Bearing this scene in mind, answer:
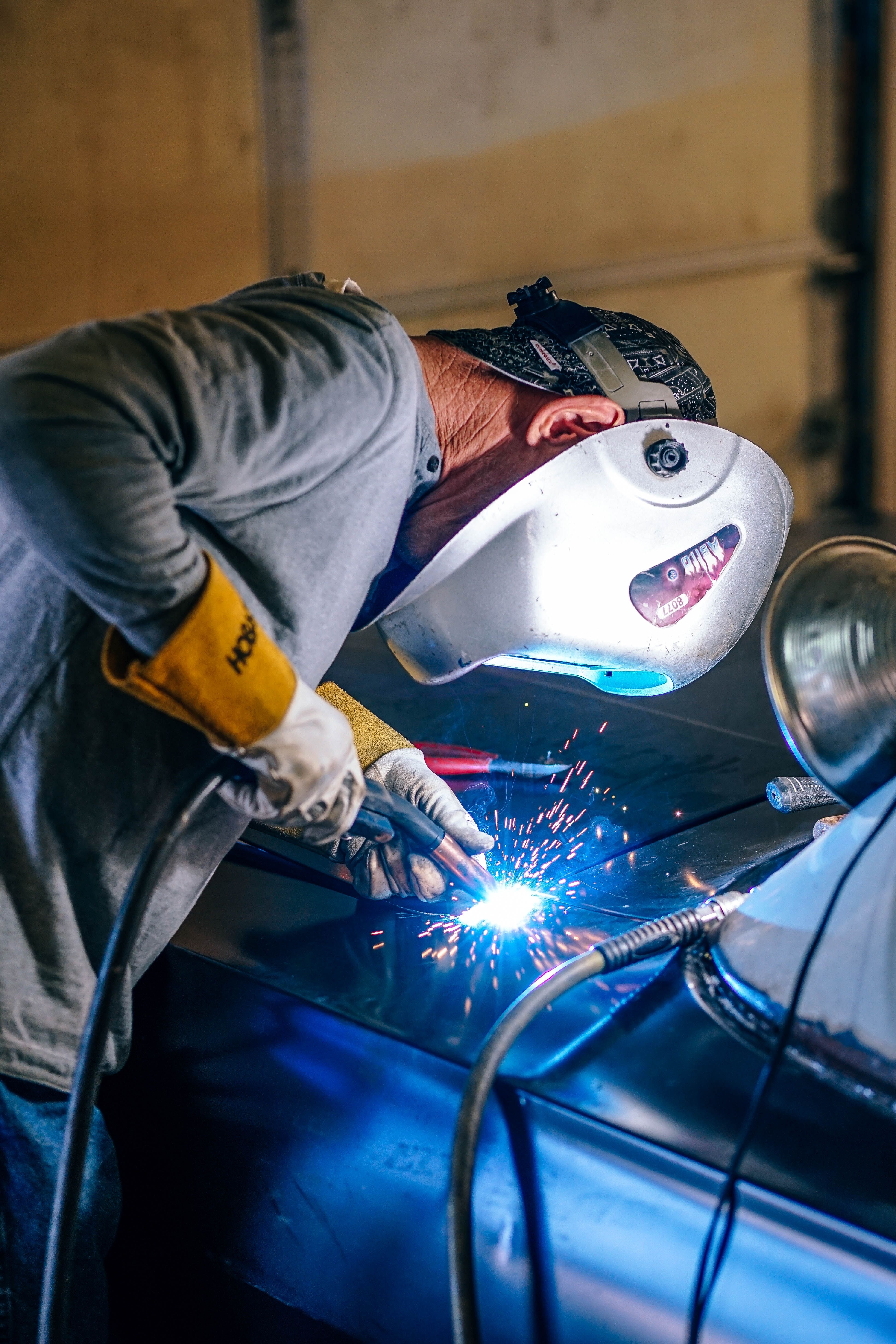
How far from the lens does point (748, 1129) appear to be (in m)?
0.81

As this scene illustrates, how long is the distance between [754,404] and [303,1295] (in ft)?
16.8

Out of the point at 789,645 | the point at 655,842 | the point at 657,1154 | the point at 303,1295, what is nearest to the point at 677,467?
the point at 789,645

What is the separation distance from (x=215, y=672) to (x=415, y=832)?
1.39 ft

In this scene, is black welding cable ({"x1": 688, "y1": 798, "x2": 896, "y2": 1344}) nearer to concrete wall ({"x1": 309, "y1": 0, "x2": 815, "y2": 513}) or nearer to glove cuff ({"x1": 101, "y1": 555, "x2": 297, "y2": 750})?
glove cuff ({"x1": 101, "y1": 555, "x2": 297, "y2": 750})

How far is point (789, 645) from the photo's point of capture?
38.6 inches

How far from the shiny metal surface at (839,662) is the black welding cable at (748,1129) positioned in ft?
0.23

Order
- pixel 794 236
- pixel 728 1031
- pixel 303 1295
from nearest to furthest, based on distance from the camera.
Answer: pixel 728 1031 → pixel 303 1295 → pixel 794 236

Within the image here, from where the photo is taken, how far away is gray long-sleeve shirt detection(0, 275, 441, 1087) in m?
0.91

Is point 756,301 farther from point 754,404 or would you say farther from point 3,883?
point 3,883

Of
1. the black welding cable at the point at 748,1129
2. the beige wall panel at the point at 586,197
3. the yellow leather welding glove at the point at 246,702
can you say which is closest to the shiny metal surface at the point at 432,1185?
the black welding cable at the point at 748,1129

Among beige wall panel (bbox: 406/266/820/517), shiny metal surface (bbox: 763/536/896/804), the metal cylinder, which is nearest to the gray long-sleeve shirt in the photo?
shiny metal surface (bbox: 763/536/896/804)

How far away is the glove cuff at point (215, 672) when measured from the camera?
0.95 m

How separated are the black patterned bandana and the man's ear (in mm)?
24

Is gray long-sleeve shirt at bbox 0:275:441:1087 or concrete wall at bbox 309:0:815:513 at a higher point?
concrete wall at bbox 309:0:815:513
